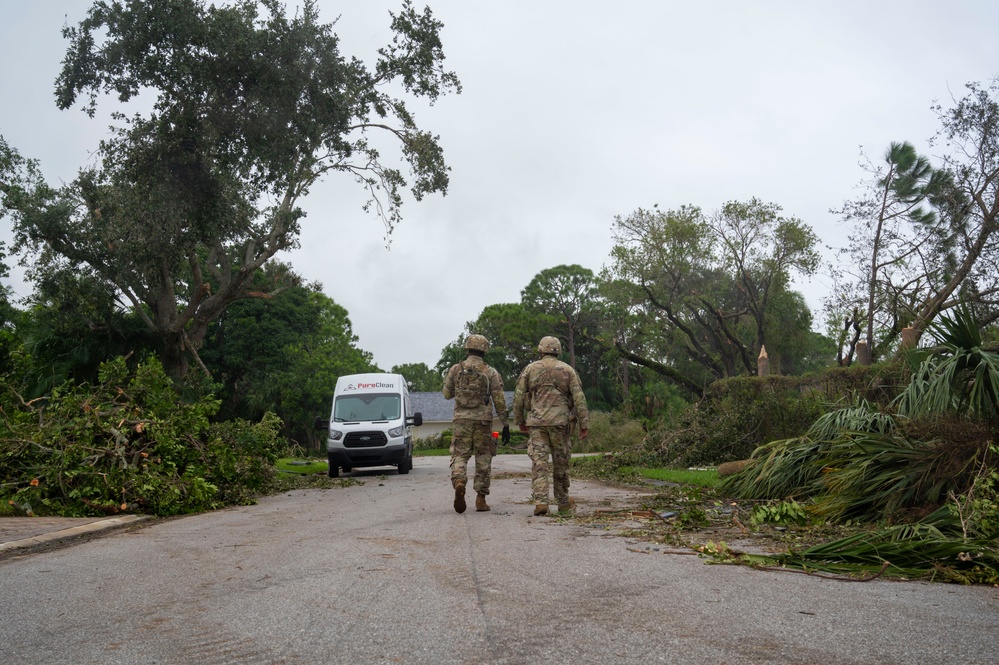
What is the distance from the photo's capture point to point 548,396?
1004 centimetres

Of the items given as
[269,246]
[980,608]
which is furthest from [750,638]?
[269,246]

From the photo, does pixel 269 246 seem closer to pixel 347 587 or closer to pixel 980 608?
pixel 347 587

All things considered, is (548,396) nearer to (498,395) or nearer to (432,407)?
(498,395)

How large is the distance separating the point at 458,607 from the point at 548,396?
5.49 metres

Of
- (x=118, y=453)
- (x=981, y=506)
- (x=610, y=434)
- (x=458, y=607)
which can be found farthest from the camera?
(x=610, y=434)

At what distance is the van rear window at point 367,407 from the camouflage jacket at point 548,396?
38.9 feet

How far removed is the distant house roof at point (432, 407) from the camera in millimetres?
68500

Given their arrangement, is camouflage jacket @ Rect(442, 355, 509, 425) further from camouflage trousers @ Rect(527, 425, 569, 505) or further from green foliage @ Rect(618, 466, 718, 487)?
green foliage @ Rect(618, 466, 718, 487)

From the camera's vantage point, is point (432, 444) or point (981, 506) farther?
point (432, 444)

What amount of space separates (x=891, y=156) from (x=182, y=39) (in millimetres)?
23912

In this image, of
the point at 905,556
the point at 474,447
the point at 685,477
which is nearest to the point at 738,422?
the point at 685,477

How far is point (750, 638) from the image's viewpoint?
12.9ft

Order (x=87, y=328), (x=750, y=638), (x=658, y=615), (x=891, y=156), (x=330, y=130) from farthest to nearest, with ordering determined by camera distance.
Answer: (x=891, y=156), (x=87, y=328), (x=330, y=130), (x=658, y=615), (x=750, y=638)

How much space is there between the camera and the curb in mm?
7282
